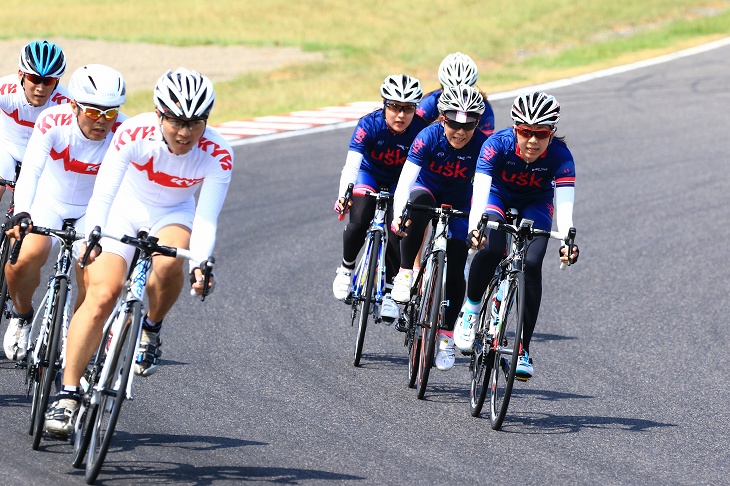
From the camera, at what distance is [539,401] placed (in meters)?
8.92

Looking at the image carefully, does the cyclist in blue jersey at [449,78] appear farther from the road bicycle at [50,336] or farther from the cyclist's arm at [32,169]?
the road bicycle at [50,336]

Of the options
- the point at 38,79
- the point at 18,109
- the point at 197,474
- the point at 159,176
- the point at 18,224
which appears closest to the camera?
the point at 197,474

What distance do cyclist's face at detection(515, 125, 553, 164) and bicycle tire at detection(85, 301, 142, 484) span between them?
305 centimetres

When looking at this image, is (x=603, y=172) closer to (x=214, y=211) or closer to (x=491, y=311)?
(x=491, y=311)

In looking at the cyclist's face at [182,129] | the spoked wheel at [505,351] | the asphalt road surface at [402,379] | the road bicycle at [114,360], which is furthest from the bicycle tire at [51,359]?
the spoked wheel at [505,351]

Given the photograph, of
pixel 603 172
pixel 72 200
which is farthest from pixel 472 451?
pixel 603 172

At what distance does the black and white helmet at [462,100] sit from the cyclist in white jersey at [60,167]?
233 centimetres

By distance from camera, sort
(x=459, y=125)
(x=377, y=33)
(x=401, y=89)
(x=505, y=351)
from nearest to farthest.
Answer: (x=505, y=351) → (x=459, y=125) → (x=401, y=89) → (x=377, y=33)

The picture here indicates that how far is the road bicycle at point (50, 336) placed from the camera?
703cm

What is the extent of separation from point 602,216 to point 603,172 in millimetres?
2607

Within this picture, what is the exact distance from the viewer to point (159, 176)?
23.7ft

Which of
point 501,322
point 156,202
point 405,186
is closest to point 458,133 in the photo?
point 405,186

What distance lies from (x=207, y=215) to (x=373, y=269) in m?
3.03

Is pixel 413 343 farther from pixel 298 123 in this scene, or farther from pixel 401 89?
pixel 298 123
